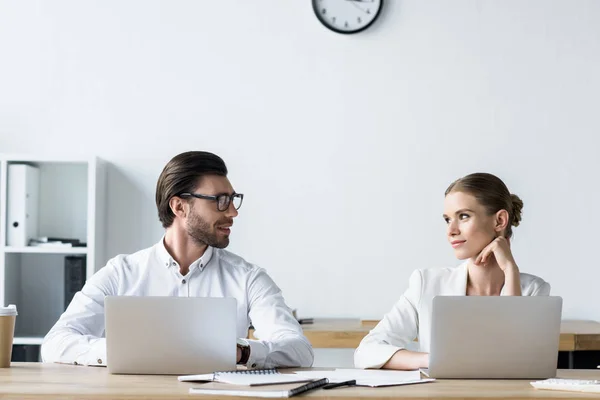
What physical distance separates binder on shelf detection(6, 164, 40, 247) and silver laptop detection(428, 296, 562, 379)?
2.43 meters

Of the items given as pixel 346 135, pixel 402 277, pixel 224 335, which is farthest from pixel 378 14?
pixel 224 335

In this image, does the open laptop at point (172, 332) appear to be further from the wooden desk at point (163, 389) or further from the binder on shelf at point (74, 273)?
the binder on shelf at point (74, 273)

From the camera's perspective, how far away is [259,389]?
1.79 m

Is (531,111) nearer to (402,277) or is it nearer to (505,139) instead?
(505,139)

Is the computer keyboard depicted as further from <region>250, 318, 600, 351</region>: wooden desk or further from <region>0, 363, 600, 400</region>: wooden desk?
<region>250, 318, 600, 351</region>: wooden desk

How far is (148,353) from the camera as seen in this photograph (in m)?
2.03

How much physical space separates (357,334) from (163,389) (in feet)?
5.90

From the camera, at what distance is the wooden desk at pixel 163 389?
175cm

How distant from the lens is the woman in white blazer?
2668mm

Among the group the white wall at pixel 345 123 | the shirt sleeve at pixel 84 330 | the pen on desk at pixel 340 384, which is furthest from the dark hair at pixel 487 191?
the white wall at pixel 345 123

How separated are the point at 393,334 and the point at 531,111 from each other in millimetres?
1831

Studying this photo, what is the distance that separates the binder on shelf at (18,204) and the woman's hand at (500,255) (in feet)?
7.02

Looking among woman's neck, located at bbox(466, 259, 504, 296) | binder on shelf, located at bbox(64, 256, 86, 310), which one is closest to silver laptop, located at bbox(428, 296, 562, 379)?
woman's neck, located at bbox(466, 259, 504, 296)

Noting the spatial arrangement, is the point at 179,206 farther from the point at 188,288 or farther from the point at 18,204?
the point at 18,204
